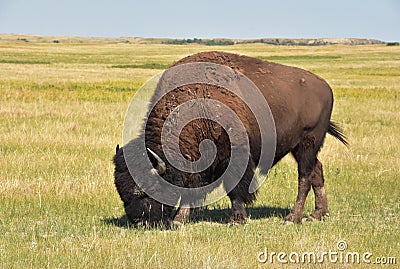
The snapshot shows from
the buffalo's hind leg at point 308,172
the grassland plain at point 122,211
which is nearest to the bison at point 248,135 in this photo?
the buffalo's hind leg at point 308,172

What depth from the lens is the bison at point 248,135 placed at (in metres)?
7.57

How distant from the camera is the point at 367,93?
30328mm

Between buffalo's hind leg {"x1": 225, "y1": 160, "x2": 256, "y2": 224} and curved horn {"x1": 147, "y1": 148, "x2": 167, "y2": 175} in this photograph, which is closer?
curved horn {"x1": 147, "y1": 148, "x2": 167, "y2": 175}

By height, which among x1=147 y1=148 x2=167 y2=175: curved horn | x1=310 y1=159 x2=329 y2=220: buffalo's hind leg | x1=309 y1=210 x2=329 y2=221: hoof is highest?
x1=147 y1=148 x2=167 y2=175: curved horn

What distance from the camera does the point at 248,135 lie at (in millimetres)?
8297

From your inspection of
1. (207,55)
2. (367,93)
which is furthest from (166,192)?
(367,93)

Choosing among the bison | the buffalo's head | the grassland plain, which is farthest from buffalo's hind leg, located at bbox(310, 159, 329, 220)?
the buffalo's head

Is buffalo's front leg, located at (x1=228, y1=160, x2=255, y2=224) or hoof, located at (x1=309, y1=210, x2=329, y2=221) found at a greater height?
buffalo's front leg, located at (x1=228, y1=160, x2=255, y2=224)

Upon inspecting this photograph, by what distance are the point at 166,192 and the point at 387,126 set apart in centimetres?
1373

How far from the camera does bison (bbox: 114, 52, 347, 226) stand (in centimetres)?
757

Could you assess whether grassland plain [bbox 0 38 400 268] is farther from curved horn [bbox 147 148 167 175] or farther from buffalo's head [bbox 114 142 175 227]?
curved horn [bbox 147 148 167 175]

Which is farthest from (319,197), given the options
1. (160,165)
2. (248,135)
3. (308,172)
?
(160,165)

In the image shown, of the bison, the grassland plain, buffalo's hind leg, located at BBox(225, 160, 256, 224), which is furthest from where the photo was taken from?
buffalo's hind leg, located at BBox(225, 160, 256, 224)

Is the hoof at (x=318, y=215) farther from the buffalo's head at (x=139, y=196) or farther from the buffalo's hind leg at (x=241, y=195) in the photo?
the buffalo's head at (x=139, y=196)
